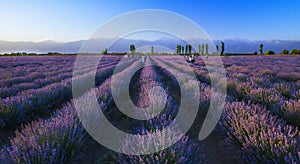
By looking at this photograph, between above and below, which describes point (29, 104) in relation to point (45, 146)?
above

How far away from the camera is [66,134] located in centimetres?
204

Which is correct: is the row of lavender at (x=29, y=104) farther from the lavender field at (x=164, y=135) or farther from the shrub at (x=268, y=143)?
the shrub at (x=268, y=143)

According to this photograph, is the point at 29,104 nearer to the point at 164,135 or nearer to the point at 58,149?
the point at 58,149

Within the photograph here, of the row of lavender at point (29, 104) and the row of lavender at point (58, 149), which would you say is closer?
the row of lavender at point (58, 149)

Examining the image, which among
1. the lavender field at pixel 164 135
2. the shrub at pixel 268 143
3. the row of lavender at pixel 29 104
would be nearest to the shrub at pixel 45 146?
the lavender field at pixel 164 135

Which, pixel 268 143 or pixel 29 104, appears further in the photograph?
pixel 29 104

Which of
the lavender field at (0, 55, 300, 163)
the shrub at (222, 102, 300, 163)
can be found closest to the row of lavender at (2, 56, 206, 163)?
the lavender field at (0, 55, 300, 163)

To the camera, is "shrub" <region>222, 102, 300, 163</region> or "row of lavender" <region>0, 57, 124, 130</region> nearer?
"shrub" <region>222, 102, 300, 163</region>

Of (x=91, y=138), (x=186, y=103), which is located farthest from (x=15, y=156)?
(x=186, y=103)

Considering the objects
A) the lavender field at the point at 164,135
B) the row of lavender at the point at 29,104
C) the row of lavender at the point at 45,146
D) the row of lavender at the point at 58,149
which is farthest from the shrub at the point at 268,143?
the row of lavender at the point at 29,104

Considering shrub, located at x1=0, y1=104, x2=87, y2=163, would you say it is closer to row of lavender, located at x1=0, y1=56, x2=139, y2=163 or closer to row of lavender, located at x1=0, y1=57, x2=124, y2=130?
row of lavender, located at x1=0, y1=56, x2=139, y2=163

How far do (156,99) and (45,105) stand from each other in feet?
8.24

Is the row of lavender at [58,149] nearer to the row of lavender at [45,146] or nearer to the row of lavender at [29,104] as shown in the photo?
the row of lavender at [45,146]

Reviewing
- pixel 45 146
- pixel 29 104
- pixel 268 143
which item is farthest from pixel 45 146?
pixel 268 143
